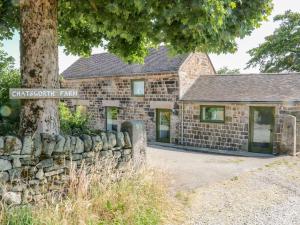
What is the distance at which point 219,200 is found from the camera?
6949mm

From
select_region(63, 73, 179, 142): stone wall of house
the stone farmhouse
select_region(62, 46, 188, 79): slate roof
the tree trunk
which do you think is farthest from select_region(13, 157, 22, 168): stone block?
select_region(63, 73, 179, 142): stone wall of house

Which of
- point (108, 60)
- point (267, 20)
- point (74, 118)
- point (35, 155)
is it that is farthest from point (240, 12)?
point (108, 60)

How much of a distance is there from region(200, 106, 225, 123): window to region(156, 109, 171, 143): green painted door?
2.17 metres

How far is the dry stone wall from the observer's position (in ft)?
15.9

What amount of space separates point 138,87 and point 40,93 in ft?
44.6

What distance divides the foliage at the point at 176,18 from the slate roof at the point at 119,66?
371 inches

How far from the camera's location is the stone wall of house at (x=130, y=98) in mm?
17594

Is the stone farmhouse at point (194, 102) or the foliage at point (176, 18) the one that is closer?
the foliage at point (176, 18)

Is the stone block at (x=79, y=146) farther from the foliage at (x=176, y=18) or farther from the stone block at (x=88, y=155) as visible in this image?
the foliage at (x=176, y=18)

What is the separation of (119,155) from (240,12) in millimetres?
3980

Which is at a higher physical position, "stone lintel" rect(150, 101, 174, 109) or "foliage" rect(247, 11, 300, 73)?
"foliage" rect(247, 11, 300, 73)

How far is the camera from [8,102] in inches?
322

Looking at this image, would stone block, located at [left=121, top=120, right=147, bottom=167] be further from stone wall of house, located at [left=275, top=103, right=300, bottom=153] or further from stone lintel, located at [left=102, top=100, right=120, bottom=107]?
stone lintel, located at [left=102, top=100, right=120, bottom=107]

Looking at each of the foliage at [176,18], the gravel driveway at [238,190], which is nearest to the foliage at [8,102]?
the foliage at [176,18]
